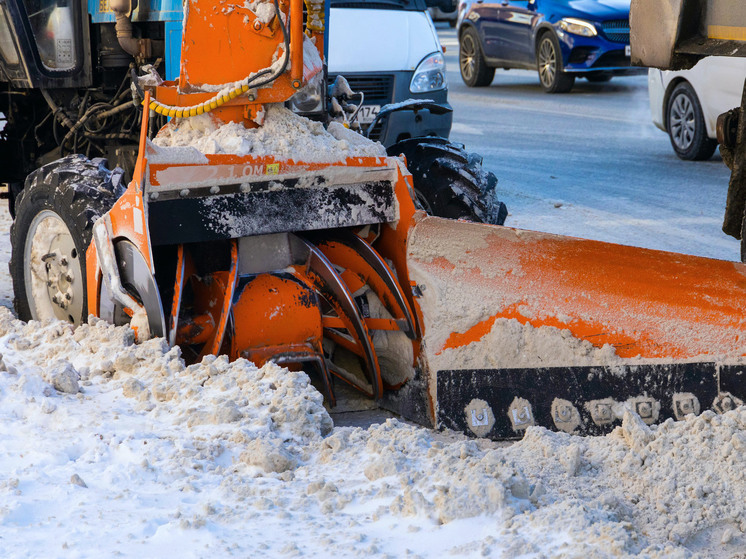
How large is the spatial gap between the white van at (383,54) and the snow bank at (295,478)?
437 cm

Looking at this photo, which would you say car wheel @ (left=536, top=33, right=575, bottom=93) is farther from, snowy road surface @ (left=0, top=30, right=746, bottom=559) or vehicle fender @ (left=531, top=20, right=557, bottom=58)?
snowy road surface @ (left=0, top=30, right=746, bottom=559)

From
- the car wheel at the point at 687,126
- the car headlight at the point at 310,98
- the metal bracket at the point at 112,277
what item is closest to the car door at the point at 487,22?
the car wheel at the point at 687,126

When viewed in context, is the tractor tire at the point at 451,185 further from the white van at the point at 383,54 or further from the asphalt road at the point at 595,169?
the white van at the point at 383,54

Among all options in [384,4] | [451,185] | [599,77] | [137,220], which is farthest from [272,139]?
[599,77]

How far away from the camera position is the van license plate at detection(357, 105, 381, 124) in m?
7.23

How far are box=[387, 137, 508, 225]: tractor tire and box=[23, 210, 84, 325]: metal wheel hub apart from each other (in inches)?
67.9

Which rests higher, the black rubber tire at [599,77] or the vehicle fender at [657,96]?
the vehicle fender at [657,96]

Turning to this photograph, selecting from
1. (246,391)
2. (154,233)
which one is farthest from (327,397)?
(154,233)

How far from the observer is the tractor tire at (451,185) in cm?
495

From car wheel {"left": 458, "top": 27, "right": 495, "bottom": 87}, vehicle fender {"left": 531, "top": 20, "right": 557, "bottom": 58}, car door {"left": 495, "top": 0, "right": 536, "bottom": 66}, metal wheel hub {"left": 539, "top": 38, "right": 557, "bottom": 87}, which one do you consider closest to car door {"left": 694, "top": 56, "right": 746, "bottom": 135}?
vehicle fender {"left": 531, "top": 20, "right": 557, "bottom": 58}

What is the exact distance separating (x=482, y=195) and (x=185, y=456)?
256 cm

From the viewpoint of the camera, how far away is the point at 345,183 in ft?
12.6

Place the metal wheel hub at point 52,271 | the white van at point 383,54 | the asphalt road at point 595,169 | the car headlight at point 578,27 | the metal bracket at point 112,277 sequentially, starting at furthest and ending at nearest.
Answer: the car headlight at point 578,27 < the white van at point 383,54 < the asphalt road at point 595,169 < the metal wheel hub at point 52,271 < the metal bracket at point 112,277

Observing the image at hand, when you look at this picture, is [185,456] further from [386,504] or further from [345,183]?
[345,183]
